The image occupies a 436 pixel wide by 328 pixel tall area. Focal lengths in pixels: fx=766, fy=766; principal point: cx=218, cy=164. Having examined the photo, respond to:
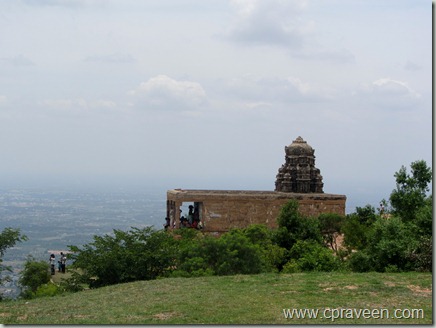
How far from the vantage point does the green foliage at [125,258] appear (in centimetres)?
2281

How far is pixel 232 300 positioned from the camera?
50.9 feet

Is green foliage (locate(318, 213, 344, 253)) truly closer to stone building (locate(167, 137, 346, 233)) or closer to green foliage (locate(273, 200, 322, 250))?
stone building (locate(167, 137, 346, 233))

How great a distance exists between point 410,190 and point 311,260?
18.6 ft

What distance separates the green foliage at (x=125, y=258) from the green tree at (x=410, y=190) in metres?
8.92

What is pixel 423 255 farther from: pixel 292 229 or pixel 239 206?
pixel 239 206

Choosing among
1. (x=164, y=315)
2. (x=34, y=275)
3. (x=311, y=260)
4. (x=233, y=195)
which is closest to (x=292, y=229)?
(x=311, y=260)

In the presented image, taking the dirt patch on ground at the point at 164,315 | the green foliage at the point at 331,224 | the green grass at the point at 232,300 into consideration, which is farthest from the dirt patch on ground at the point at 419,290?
the green foliage at the point at 331,224

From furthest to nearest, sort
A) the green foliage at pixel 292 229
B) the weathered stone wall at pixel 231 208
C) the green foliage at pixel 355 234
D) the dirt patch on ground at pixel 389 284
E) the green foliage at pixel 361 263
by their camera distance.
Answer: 1. the weathered stone wall at pixel 231 208
2. the green foliage at pixel 355 234
3. the green foliage at pixel 292 229
4. the green foliage at pixel 361 263
5. the dirt patch on ground at pixel 389 284

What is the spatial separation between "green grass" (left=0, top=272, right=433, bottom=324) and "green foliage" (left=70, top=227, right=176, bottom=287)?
3.54m

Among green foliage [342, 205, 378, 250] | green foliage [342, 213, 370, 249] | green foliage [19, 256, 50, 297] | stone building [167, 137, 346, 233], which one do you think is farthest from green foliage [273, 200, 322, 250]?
green foliage [19, 256, 50, 297]

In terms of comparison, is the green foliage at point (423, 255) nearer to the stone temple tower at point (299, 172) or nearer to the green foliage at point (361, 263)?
the green foliage at point (361, 263)

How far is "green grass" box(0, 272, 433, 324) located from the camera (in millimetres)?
14062

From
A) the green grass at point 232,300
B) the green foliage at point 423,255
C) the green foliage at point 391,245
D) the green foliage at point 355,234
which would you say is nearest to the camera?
the green grass at point 232,300

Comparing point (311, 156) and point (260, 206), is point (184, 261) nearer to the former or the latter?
point (260, 206)
